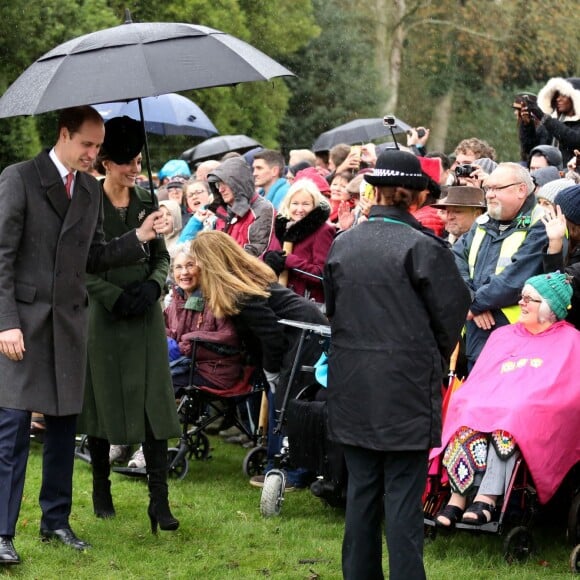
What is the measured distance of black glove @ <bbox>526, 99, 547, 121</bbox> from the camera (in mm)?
10375

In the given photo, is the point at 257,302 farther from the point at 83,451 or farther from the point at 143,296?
the point at 83,451

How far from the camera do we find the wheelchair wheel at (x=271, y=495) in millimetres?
7410

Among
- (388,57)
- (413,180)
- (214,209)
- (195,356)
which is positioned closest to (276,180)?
(214,209)

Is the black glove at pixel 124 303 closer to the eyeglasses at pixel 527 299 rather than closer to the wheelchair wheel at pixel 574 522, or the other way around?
the eyeglasses at pixel 527 299

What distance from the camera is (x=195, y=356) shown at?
8438 mm

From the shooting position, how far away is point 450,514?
6.34 metres

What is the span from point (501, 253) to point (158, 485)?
255 cm

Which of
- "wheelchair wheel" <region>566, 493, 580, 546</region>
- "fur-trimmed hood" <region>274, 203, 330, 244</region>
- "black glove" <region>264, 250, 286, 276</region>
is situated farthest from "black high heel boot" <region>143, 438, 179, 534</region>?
"fur-trimmed hood" <region>274, 203, 330, 244</region>

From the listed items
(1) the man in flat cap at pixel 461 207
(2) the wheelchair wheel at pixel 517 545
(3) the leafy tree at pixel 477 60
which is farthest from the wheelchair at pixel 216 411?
(3) the leafy tree at pixel 477 60

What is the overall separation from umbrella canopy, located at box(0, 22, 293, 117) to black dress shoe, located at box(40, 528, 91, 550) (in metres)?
2.32

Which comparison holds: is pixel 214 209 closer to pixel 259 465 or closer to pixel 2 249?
pixel 259 465

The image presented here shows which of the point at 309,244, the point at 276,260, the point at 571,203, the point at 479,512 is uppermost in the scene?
the point at 571,203

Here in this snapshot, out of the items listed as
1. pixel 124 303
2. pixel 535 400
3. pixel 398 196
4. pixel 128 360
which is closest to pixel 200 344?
pixel 128 360

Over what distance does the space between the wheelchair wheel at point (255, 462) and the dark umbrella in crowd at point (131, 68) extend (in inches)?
130
